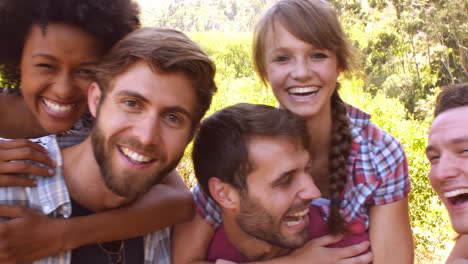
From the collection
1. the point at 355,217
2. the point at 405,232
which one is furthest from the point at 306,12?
the point at 405,232

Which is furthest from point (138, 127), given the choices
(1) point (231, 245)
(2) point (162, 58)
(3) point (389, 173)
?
(3) point (389, 173)

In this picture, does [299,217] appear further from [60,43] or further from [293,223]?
[60,43]

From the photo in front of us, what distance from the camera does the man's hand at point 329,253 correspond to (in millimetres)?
2422

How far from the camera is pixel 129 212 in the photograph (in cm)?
227

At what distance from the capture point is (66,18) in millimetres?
2350

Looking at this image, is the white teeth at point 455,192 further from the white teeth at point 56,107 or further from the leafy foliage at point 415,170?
the leafy foliage at point 415,170

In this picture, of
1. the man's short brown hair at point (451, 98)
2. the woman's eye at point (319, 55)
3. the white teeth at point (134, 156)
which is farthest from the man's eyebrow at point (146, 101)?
the man's short brown hair at point (451, 98)

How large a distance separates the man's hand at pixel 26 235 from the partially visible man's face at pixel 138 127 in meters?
A: 0.34

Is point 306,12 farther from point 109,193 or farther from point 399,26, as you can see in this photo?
point 399,26

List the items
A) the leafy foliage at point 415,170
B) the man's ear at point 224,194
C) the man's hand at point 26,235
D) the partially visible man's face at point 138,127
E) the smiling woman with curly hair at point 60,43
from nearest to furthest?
the man's hand at point 26,235 < the partially visible man's face at point 138,127 < the smiling woman with curly hair at point 60,43 < the man's ear at point 224,194 < the leafy foliage at point 415,170

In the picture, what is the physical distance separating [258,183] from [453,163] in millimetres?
1067

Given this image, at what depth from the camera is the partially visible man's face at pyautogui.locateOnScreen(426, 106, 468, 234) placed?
7.85 feet

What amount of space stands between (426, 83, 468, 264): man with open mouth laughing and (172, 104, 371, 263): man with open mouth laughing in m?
0.52

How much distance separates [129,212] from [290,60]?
4.31ft
